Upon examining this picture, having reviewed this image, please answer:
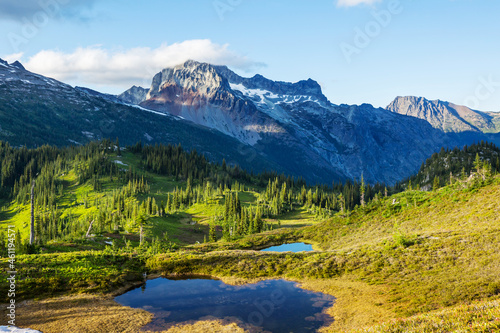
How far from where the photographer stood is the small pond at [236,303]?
110 feet

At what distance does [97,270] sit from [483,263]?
50779mm

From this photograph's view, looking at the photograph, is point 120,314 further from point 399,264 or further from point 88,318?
point 399,264

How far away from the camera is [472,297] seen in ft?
108

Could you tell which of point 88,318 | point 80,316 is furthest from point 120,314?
point 80,316

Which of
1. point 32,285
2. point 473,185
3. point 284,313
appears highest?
point 473,185

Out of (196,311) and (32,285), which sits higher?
(32,285)

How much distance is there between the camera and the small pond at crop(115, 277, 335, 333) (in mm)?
33531

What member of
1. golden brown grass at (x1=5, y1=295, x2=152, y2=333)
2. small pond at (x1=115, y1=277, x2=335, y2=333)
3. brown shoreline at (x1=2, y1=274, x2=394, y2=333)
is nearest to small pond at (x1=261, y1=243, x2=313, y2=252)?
small pond at (x1=115, y1=277, x2=335, y2=333)

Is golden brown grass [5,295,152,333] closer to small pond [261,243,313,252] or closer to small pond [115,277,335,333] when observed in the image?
small pond [115,277,335,333]

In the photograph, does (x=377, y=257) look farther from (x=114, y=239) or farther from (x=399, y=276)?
(x=114, y=239)

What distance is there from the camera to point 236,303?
39.2 meters

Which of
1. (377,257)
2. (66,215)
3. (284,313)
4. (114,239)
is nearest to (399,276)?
(377,257)

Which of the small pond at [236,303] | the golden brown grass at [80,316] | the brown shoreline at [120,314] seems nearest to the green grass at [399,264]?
the brown shoreline at [120,314]

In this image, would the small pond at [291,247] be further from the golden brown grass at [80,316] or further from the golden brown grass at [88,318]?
the golden brown grass at [88,318]
